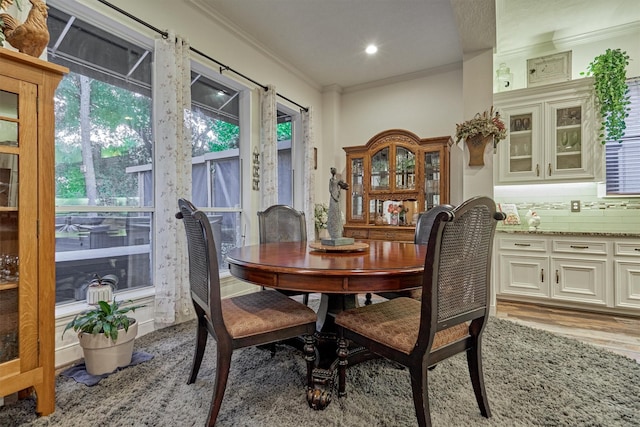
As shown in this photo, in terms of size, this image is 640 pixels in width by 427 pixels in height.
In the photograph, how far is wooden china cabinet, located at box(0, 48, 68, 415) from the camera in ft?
4.58

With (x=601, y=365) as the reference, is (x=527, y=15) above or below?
above

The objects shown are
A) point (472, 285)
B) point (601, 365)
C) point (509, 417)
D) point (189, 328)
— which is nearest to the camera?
point (472, 285)

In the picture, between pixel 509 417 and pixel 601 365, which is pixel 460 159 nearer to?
pixel 601 365

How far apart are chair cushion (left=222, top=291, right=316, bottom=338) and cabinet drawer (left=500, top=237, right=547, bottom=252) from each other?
2.78 meters

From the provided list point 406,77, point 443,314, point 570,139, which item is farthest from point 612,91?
point 443,314

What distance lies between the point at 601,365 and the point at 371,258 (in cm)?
171

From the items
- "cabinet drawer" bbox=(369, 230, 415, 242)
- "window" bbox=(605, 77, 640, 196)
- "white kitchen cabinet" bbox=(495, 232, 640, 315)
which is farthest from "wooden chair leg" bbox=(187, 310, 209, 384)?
"window" bbox=(605, 77, 640, 196)

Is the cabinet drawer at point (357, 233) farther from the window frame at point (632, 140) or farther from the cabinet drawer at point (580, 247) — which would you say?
the window frame at point (632, 140)

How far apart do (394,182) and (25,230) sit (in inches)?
138

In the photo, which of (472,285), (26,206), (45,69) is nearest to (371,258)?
(472,285)

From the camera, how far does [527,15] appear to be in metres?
3.16

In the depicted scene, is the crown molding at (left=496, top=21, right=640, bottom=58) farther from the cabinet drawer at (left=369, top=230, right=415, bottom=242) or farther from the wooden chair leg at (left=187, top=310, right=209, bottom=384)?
the wooden chair leg at (left=187, top=310, right=209, bottom=384)

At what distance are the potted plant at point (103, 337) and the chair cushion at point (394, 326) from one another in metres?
1.29

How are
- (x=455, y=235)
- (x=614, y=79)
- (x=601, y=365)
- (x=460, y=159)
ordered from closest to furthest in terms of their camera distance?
(x=455, y=235) < (x=601, y=365) < (x=614, y=79) < (x=460, y=159)
